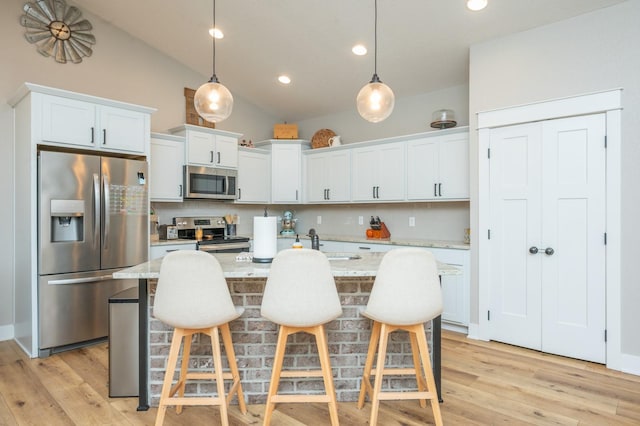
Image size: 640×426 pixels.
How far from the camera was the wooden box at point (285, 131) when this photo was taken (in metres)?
5.54

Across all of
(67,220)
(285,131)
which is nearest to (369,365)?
(67,220)

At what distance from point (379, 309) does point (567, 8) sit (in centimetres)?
285

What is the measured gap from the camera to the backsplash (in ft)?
14.4

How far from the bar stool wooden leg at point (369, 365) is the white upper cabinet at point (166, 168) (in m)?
3.13

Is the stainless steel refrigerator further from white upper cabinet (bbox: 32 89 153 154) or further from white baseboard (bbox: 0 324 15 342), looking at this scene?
A: white baseboard (bbox: 0 324 15 342)

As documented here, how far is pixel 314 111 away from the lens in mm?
5609

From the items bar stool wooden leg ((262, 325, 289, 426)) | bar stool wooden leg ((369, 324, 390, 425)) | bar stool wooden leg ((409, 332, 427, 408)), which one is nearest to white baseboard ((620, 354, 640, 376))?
bar stool wooden leg ((409, 332, 427, 408))

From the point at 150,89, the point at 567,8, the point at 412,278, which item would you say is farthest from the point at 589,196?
the point at 150,89

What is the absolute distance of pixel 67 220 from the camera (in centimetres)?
334

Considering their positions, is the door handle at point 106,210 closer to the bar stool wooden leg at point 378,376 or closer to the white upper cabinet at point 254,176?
the white upper cabinet at point 254,176

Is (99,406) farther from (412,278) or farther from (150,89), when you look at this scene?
(150,89)

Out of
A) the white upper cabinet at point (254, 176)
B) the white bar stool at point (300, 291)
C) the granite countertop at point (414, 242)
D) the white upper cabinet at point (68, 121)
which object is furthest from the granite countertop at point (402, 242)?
the white bar stool at point (300, 291)

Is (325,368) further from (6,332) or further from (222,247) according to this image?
(6,332)

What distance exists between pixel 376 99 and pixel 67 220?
2.88 m
